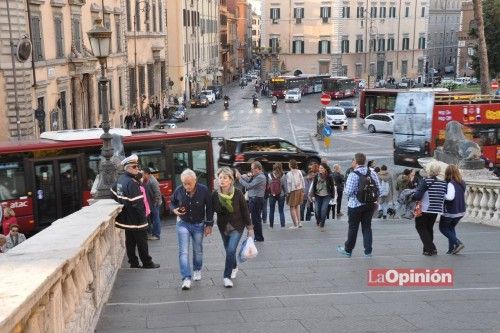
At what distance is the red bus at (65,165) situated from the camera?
50.7ft

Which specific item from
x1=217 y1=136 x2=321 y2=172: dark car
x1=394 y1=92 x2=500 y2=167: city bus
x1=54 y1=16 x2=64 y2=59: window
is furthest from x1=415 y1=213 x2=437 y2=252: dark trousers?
x1=54 y1=16 x2=64 y2=59: window

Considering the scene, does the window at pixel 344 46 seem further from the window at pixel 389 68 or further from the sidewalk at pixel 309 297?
the sidewalk at pixel 309 297

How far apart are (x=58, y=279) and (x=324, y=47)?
270ft

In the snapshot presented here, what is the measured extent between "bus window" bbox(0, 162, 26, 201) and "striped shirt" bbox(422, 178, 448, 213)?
10.3 meters

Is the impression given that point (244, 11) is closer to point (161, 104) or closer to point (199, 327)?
point (161, 104)

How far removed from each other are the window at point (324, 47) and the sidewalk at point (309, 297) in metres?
75.5

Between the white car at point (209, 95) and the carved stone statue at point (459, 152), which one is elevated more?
the carved stone statue at point (459, 152)

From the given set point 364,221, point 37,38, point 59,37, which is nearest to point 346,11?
point 59,37

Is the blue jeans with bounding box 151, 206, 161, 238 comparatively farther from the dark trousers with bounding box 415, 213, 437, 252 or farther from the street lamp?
the dark trousers with bounding box 415, 213, 437, 252

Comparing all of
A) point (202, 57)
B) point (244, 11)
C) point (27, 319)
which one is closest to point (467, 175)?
point (27, 319)

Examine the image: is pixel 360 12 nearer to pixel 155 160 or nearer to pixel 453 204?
pixel 155 160

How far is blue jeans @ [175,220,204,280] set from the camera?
7.26 m

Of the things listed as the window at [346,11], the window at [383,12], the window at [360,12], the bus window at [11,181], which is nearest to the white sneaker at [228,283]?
the bus window at [11,181]

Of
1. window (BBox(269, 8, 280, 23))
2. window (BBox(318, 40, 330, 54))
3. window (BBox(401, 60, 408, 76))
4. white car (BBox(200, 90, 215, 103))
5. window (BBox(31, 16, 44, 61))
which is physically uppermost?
window (BBox(269, 8, 280, 23))
